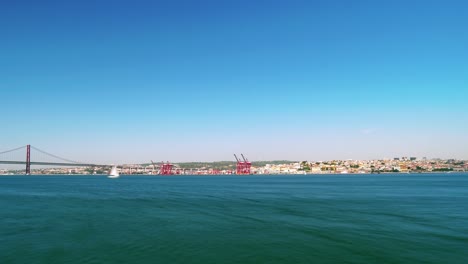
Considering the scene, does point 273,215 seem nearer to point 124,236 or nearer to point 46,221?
point 124,236

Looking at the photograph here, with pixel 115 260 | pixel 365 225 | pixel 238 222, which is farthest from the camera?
pixel 238 222

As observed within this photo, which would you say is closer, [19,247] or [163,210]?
[19,247]

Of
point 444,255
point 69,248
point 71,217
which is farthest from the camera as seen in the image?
point 71,217

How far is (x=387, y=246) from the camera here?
608 inches

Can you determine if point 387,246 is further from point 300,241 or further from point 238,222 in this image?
point 238,222

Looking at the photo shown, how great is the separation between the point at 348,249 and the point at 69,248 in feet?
45.3

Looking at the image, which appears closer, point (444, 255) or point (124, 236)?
point (444, 255)

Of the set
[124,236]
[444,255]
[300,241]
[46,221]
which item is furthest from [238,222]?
[46,221]

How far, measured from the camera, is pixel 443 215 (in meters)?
24.8

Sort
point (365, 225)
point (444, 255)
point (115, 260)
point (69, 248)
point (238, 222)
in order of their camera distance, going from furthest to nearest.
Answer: point (238, 222)
point (365, 225)
point (69, 248)
point (444, 255)
point (115, 260)

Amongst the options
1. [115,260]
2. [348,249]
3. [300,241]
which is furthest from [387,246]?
[115,260]

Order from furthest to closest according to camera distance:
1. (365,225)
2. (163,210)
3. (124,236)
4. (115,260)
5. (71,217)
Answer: (163,210) → (71,217) → (365,225) → (124,236) → (115,260)

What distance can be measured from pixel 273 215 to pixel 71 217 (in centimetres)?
1609

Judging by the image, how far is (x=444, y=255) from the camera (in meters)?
14.3
